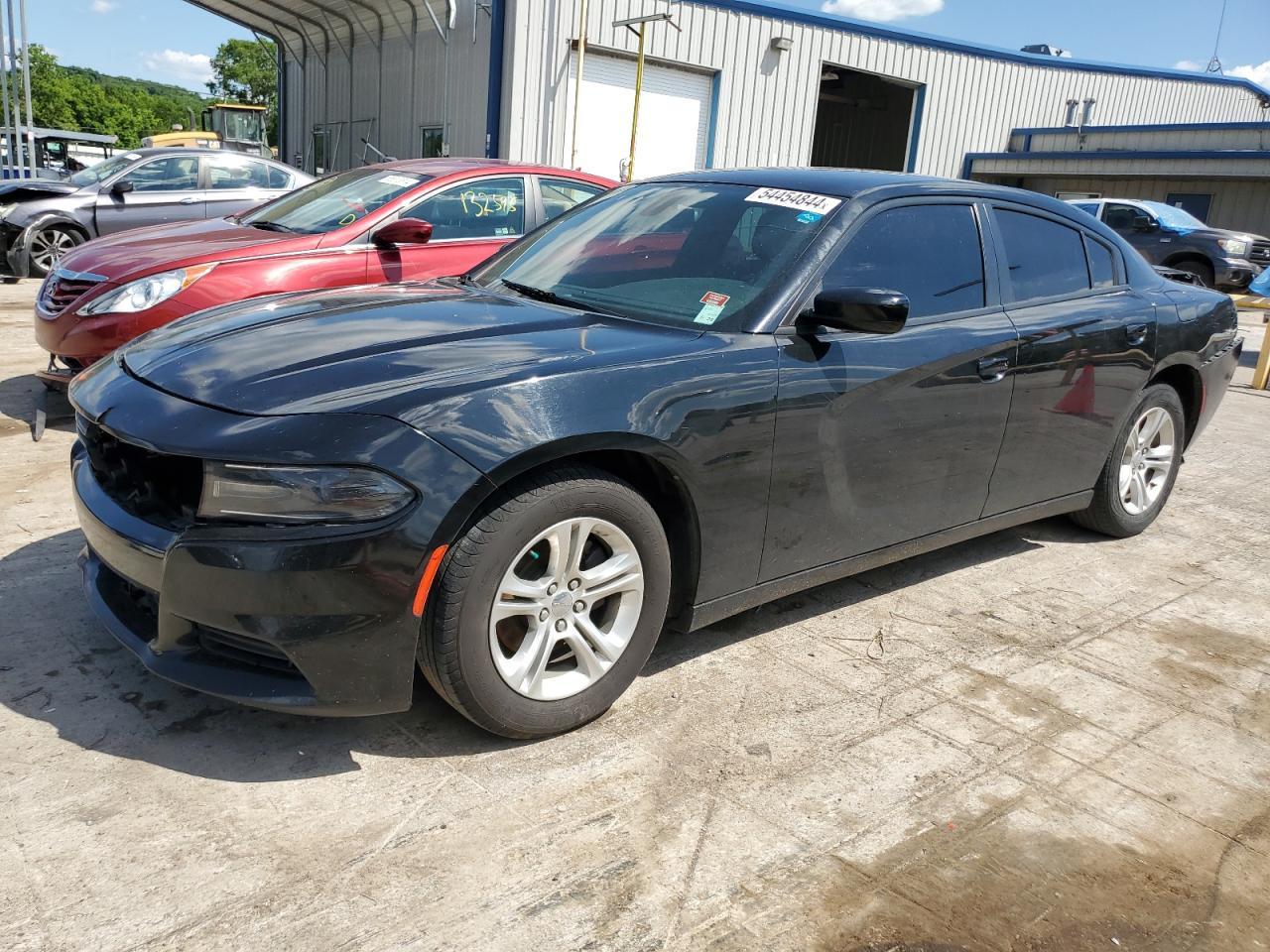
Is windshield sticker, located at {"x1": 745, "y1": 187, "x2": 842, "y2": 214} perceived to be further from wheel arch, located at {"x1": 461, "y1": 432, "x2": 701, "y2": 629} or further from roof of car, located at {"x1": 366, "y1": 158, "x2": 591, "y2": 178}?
roof of car, located at {"x1": 366, "y1": 158, "x2": 591, "y2": 178}

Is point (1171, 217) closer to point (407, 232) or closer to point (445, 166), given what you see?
point (445, 166)

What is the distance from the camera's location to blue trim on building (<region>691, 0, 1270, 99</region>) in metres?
19.7

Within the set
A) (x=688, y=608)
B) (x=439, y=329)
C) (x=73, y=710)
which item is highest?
(x=439, y=329)

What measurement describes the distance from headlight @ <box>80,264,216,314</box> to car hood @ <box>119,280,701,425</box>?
2267 millimetres

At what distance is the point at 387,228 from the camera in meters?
5.62

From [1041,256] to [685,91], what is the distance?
653 inches

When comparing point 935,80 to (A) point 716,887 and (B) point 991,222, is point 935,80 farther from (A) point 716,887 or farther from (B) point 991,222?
(A) point 716,887

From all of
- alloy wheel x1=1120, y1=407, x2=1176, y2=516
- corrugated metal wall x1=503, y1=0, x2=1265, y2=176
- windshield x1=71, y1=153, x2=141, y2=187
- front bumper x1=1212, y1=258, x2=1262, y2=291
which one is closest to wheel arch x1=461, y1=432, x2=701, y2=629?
alloy wheel x1=1120, y1=407, x2=1176, y2=516

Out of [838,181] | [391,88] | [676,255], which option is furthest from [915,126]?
[676,255]

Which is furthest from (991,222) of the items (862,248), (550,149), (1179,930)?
(550,149)

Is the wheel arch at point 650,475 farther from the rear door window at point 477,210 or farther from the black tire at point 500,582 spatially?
the rear door window at point 477,210

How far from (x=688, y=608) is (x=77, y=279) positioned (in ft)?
14.4

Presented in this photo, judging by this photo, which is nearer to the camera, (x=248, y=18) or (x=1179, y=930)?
(x=1179, y=930)

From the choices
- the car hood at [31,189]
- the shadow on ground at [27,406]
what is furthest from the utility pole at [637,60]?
the shadow on ground at [27,406]
